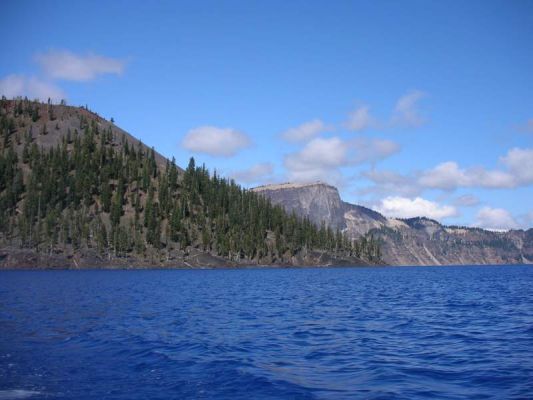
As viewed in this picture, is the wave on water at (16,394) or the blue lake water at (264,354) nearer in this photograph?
the wave on water at (16,394)

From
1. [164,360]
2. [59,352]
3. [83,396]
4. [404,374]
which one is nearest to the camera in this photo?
[83,396]

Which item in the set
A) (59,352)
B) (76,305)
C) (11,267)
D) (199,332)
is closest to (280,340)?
(199,332)

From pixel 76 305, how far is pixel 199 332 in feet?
76.5

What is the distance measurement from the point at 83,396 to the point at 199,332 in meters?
15.6

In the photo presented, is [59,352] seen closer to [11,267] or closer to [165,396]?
[165,396]

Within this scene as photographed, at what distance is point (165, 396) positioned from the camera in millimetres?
19094

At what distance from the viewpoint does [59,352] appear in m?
26.9

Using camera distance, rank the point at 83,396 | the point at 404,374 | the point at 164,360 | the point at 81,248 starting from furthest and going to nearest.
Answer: the point at 81,248 → the point at 164,360 → the point at 404,374 → the point at 83,396

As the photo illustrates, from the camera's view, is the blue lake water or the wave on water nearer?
the wave on water

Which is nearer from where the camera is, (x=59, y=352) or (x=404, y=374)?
(x=404, y=374)

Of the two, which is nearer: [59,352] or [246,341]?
[59,352]

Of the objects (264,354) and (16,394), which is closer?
(16,394)

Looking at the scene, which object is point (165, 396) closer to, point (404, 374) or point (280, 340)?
point (404, 374)

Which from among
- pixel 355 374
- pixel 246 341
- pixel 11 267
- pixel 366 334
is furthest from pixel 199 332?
pixel 11 267
